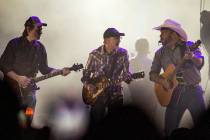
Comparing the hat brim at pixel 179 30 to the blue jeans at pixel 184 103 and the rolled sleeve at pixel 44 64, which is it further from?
the rolled sleeve at pixel 44 64

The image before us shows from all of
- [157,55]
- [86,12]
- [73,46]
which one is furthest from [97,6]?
[157,55]

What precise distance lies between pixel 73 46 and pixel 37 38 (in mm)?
659

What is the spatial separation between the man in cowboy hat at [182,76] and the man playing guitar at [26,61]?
5.41 feet

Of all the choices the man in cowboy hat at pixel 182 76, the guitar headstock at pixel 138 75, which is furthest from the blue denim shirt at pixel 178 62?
the guitar headstock at pixel 138 75

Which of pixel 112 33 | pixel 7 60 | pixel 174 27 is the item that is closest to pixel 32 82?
pixel 7 60

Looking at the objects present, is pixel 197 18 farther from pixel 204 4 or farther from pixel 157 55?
pixel 157 55

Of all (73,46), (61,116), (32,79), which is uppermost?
(73,46)

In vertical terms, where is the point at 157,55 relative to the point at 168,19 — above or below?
below

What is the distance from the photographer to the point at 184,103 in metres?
7.11

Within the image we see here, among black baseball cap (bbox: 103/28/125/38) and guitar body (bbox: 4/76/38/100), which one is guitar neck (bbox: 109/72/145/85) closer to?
black baseball cap (bbox: 103/28/125/38)

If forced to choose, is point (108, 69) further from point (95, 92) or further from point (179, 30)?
point (179, 30)

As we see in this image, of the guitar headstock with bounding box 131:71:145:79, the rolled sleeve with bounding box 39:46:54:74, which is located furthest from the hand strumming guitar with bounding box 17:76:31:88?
the guitar headstock with bounding box 131:71:145:79

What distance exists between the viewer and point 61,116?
7746 millimetres

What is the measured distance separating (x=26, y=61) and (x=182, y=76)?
2.70 meters
